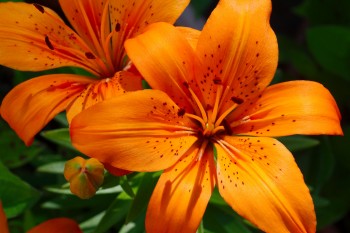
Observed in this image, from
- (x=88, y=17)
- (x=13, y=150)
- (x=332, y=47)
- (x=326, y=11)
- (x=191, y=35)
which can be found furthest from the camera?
(x=326, y=11)

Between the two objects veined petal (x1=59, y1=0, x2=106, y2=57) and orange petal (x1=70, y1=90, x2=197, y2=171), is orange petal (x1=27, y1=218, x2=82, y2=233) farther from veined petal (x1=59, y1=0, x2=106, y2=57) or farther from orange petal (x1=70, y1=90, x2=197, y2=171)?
veined petal (x1=59, y1=0, x2=106, y2=57)

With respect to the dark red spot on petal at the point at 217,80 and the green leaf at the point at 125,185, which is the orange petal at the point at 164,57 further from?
the green leaf at the point at 125,185

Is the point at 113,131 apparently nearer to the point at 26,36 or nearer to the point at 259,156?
the point at 259,156

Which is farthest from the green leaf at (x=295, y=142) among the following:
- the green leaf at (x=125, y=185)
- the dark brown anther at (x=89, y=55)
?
the dark brown anther at (x=89, y=55)

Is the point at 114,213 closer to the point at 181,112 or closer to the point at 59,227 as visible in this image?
the point at 59,227

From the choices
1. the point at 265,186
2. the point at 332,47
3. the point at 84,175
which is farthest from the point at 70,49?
the point at 332,47

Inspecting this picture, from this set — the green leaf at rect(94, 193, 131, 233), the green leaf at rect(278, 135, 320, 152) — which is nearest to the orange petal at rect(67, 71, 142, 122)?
the green leaf at rect(94, 193, 131, 233)

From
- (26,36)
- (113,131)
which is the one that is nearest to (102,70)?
(26,36)
